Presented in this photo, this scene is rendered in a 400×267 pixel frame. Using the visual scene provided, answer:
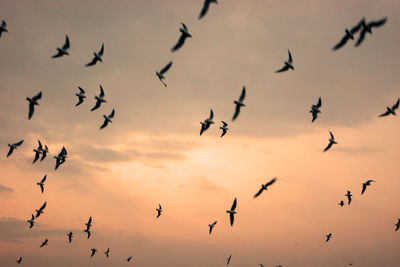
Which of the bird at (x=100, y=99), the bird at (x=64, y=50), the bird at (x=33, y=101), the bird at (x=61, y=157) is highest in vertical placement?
the bird at (x=64, y=50)

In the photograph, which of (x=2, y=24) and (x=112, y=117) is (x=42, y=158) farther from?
(x=2, y=24)

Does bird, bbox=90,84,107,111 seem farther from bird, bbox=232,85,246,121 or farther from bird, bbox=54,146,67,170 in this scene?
bird, bbox=232,85,246,121

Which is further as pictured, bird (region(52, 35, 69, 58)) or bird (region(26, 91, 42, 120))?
bird (region(26, 91, 42, 120))

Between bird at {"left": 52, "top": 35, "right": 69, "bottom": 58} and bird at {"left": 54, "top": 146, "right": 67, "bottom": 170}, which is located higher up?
bird at {"left": 52, "top": 35, "right": 69, "bottom": 58}

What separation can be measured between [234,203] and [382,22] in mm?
31722

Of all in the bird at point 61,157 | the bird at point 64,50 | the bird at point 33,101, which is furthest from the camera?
the bird at point 61,157

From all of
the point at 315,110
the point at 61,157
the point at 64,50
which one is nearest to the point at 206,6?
the point at 64,50

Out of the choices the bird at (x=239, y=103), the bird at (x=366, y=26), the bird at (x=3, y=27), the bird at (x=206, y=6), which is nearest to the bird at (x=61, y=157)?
the bird at (x=3, y=27)

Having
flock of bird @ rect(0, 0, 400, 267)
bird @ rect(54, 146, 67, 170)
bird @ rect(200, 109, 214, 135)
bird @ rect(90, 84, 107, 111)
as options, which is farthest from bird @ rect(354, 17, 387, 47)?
bird @ rect(54, 146, 67, 170)

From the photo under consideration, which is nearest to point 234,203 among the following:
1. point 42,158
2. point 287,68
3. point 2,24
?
point 287,68

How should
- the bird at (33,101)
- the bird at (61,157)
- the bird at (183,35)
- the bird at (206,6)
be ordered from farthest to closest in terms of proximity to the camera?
the bird at (61,157)
the bird at (33,101)
the bird at (183,35)
the bird at (206,6)

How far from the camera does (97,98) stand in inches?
2415

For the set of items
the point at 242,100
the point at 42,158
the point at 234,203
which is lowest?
the point at 234,203

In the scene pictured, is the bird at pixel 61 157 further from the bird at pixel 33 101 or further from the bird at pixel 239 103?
the bird at pixel 239 103
